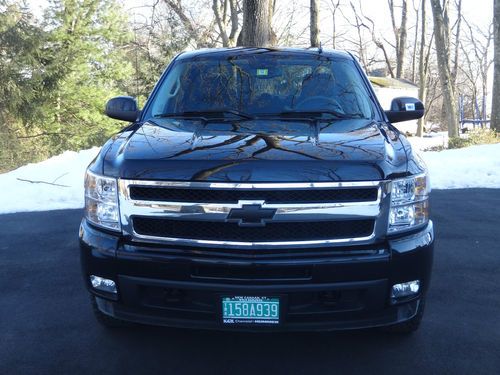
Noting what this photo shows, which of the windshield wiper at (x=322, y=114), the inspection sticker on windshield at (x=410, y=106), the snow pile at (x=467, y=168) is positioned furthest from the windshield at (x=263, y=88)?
the snow pile at (x=467, y=168)

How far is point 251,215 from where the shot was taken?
273cm

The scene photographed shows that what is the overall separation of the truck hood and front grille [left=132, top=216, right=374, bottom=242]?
0.23 metres

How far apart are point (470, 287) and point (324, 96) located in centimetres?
192

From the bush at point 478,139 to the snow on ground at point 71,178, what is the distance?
7.79ft

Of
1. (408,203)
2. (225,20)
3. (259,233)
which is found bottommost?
(259,233)

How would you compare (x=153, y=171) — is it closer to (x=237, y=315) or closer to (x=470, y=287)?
(x=237, y=315)

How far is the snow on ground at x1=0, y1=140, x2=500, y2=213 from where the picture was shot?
7959 millimetres

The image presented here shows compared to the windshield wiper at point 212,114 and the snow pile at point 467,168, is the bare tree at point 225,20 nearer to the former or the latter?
the snow pile at point 467,168

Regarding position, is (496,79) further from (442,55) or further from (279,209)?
(279,209)

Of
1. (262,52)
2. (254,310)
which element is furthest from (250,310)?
(262,52)

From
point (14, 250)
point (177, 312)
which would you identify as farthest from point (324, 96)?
point (14, 250)

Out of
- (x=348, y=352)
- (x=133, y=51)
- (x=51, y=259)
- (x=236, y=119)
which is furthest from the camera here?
(x=133, y=51)

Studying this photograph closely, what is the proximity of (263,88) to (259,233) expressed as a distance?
174 centimetres

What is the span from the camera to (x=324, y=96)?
4.17m
